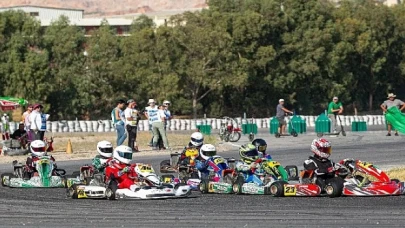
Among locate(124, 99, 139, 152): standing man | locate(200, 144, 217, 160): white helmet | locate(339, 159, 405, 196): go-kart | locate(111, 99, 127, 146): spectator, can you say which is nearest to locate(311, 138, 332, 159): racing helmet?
locate(339, 159, 405, 196): go-kart

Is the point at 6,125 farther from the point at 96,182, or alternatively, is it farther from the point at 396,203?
the point at 396,203

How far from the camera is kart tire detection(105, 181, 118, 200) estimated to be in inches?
691

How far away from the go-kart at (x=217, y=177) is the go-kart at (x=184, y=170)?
182mm

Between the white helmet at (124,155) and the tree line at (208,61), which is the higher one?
the tree line at (208,61)

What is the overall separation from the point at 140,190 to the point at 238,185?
6.44ft

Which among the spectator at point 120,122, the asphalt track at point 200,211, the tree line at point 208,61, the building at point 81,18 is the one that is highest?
the building at point 81,18

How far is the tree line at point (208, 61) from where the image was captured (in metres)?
64.6

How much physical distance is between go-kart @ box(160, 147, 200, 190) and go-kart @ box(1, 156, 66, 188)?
215 cm

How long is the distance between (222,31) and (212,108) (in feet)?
18.8

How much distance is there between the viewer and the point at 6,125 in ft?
107

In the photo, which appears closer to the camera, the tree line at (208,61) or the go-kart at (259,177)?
the go-kart at (259,177)

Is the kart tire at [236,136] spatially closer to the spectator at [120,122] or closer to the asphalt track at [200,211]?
the spectator at [120,122]

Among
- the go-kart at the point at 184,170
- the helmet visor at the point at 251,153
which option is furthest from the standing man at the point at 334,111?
the helmet visor at the point at 251,153

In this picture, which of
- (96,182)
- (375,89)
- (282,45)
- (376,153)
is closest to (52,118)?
(282,45)
